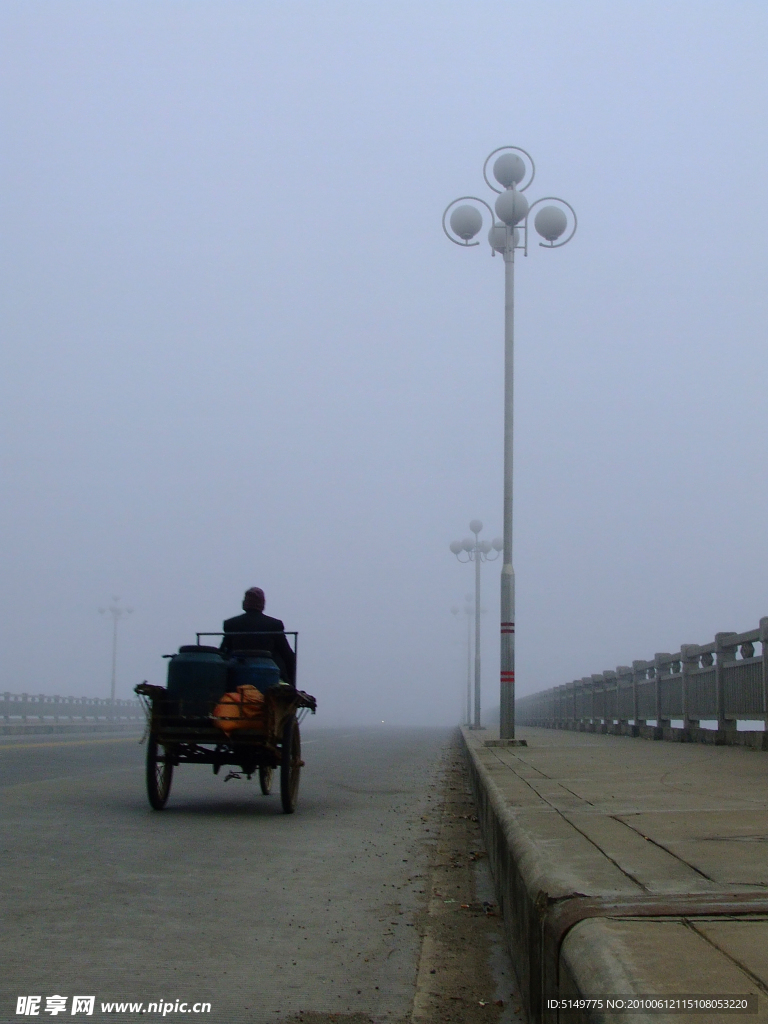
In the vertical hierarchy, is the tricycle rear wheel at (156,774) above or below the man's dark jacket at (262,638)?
below

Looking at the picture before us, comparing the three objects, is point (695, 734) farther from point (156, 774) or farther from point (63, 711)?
point (63, 711)

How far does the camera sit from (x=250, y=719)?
9.90m

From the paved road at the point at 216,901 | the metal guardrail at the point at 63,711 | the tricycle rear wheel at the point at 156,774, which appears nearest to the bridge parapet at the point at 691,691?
the paved road at the point at 216,901

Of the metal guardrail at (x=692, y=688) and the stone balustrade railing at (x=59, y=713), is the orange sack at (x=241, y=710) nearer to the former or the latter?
the metal guardrail at (x=692, y=688)

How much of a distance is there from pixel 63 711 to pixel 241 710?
45.5 meters

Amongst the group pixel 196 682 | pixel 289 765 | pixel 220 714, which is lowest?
pixel 289 765

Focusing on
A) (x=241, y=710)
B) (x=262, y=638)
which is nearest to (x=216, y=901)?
(x=241, y=710)

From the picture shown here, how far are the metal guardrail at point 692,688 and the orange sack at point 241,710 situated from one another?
7.03 metres

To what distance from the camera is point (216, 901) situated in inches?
243

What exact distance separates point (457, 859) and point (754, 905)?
4744 mm

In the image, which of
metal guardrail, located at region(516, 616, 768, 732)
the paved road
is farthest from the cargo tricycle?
metal guardrail, located at region(516, 616, 768, 732)

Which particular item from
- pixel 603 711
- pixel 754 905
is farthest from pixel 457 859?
pixel 603 711

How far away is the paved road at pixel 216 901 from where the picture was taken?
454 cm

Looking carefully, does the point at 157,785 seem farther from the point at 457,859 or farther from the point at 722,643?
the point at 722,643
